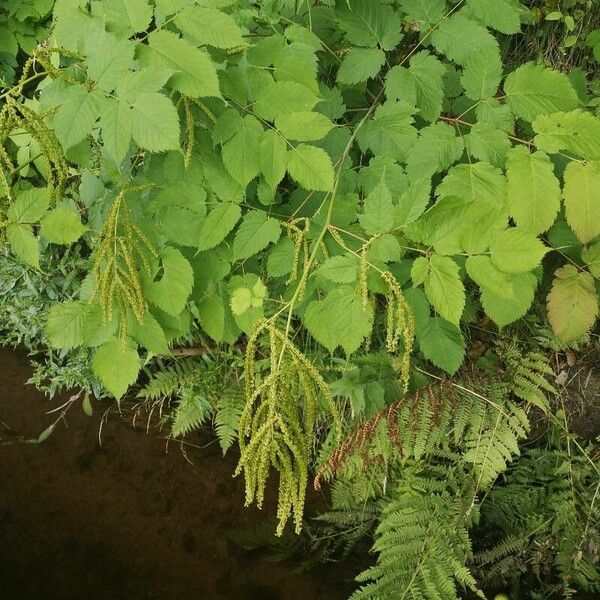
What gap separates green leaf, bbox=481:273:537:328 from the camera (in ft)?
4.99

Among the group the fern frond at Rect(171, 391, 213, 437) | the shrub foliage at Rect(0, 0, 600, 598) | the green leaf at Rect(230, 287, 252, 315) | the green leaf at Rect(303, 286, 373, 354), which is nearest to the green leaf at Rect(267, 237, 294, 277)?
the shrub foliage at Rect(0, 0, 600, 598)

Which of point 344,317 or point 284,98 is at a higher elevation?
point 284,98

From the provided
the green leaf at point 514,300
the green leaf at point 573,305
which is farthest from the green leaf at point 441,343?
the green leaf at point 573,305

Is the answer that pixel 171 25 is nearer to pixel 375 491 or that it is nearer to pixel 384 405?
pixel 384 405

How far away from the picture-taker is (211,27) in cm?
126

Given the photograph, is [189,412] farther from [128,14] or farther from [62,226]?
[128,14]

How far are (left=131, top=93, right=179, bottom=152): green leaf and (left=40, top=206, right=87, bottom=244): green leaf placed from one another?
0.37 m

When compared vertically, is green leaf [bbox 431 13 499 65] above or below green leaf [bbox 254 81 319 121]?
above

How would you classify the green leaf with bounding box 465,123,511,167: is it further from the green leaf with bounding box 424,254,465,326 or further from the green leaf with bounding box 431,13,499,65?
the green leaf with bounding box 424,254,465,326

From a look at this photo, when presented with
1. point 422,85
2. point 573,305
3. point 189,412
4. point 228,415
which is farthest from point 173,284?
point 189,412

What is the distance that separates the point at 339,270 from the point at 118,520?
5.90 feet

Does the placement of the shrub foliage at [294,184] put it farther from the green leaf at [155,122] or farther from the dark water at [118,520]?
the dark water at [118,520]

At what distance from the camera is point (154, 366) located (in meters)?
3.01

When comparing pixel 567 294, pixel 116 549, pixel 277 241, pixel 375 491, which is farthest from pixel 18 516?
pixel 567 294
